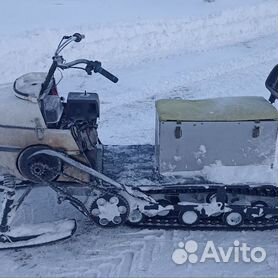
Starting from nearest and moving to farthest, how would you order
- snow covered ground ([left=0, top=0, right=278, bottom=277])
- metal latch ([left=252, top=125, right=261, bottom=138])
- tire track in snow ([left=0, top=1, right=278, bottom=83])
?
snow covered ground ([left=0, top=0, right=278, bottom=277])
metal latch ([left=252, top=125, right=261, bottom=138])
tire track in snow ([left=0, top=1, right=278, bottom=83])

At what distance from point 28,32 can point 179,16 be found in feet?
9.16

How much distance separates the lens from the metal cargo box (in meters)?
4.62

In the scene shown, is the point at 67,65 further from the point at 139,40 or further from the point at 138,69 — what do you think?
the point at 139,40

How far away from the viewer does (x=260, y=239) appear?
4820 millimetres

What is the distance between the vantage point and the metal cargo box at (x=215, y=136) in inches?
182

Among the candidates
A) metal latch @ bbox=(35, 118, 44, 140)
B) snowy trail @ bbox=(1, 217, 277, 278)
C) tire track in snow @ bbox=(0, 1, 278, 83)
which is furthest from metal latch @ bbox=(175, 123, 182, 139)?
tire track in snow @ bbox=(0, 1, 278, 83)

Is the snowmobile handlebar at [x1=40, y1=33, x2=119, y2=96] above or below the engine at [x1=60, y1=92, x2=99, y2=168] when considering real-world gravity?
above

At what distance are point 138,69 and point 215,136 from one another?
401 centimetres

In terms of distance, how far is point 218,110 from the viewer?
4.78 meters

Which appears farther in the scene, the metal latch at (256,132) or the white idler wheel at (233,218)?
the white idler wheel at (233,218)

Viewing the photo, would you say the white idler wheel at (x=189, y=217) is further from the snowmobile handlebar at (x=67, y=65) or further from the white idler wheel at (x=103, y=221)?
the snowmobile handlebar at (x=67, y=65)

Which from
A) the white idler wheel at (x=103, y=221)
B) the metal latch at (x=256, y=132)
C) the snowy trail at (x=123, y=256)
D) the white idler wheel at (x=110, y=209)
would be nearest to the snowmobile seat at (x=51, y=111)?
the white idler wheel at (x=110, y=209)

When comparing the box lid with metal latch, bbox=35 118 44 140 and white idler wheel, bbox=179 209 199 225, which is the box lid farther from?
metal latch, bbox=35 118 44 140

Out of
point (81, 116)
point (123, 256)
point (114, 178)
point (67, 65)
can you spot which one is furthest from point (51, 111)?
point (123, 256)
